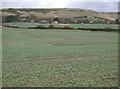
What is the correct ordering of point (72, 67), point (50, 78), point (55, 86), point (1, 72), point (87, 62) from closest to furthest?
point (55, 86), point (50, 78), point (1, 72), point (72, 67), point (87, 62)

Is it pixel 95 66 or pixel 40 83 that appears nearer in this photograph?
pixel 40 83

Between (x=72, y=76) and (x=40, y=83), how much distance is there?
1.83m

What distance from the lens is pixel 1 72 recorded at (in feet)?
40.2

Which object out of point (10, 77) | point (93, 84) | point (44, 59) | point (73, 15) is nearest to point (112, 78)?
point (93, 84)

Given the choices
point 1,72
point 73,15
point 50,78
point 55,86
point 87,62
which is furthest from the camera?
point 73,15

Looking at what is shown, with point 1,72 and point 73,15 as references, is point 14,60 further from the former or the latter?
point 73,15

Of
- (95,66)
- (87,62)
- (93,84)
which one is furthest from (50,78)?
(87,62)

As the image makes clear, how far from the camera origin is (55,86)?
32.7 feet

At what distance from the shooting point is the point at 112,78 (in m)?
11.4

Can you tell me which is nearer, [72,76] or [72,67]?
[72,76]

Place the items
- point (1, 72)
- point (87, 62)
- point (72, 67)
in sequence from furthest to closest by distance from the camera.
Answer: point (87, 62), point (72, 67), point (1, 72)

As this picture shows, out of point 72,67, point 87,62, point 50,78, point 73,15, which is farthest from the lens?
point 73,15

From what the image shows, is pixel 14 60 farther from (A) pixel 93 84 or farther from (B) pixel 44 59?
(A) pixel 93 84

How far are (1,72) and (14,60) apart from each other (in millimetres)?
3732
